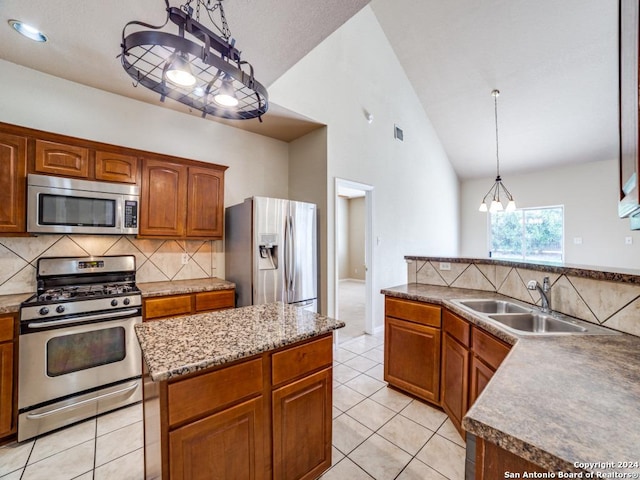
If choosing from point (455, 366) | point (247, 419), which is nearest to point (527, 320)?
point (455, 366)

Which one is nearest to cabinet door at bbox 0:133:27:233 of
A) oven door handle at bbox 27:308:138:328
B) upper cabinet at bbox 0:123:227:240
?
upper cabinet at bbox 0:123:227:240

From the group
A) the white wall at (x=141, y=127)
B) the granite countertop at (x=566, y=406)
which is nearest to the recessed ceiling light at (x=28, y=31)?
the white wall at (x=141, y=127)

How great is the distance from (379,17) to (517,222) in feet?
17.6

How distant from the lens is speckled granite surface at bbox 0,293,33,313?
1894 mm

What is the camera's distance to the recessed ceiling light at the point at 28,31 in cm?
184

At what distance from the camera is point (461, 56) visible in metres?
4.30

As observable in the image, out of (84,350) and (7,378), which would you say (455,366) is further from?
(7,378)

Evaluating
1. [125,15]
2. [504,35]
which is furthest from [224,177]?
[504,35]

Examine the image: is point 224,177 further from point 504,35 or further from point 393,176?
point 504,35

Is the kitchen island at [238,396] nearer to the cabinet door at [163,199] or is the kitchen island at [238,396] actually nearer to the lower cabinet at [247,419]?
the lower cabinet at [247,419]

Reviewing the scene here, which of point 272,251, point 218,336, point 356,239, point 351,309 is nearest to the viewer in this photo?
point 218,336

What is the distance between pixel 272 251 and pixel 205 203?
0.91 meters

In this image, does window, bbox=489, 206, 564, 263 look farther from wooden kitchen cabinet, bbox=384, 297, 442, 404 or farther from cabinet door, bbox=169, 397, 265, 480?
cabinet door, bbox=169, 397, 265, 480

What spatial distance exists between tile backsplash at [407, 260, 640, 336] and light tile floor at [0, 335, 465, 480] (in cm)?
115
